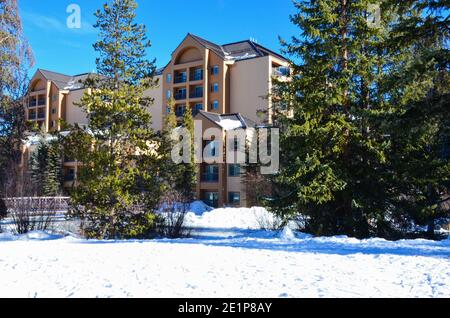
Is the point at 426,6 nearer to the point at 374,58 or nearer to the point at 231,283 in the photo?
the point at 374,58

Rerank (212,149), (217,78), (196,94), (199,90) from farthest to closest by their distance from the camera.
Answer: (196,94), (199,90), (217,78), (212,149)

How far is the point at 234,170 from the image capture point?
37.5 m

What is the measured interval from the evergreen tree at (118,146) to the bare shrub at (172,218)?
3.15ft

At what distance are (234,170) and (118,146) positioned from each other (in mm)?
22848

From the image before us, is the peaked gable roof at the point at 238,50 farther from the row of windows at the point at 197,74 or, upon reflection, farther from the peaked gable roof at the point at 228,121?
the peaked gable roof at the point at 228,121

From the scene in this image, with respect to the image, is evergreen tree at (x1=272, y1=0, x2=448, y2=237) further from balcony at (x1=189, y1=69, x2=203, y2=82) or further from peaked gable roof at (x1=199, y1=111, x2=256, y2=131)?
balcony at (x1=189, y1=69, x2=203, y2=82)

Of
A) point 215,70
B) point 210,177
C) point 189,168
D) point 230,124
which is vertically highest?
point 215,70

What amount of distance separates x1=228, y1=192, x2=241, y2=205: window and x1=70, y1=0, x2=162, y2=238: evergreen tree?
2189cm

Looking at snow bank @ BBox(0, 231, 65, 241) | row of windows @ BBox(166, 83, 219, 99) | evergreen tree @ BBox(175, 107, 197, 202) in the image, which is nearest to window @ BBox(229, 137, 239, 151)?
evergreen tree @ BBox(175, 107, 197, 202)

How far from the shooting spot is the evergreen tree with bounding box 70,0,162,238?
1452 cm

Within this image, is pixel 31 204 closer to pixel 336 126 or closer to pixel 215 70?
pixel 336 126

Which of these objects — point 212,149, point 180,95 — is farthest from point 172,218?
point 180,95

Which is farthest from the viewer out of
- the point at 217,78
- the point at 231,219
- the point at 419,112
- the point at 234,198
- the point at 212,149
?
the point at 217,78

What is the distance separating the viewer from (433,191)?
1550cm
